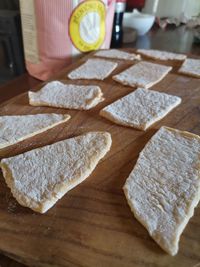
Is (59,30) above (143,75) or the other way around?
above

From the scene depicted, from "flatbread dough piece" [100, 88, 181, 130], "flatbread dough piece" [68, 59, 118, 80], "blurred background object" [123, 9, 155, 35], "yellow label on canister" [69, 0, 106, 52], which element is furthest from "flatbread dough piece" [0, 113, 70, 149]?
"blurred background object" [123, 9, 155, 35]

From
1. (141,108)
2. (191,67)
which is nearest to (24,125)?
(141,108)

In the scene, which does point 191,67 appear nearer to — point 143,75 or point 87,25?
point 143,75

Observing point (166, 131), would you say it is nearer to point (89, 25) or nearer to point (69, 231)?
point (69, 231)

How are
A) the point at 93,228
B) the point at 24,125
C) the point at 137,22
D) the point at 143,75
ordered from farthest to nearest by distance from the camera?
the point at 137,22
the point at 143,75
the point at 24,125
the point at 93,228

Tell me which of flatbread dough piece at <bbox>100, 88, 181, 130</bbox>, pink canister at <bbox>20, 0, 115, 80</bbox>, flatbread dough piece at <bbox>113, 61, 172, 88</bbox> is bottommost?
flatbread dough piece at <bbox>100, 88, 181, 130</bbox>

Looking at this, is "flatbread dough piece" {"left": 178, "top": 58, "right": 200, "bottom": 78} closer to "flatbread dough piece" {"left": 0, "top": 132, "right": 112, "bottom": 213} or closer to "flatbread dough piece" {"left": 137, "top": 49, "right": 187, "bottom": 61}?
"flatbread dough piece" {"left": 137, "top": 49, "right": 187, "bottom": 61}

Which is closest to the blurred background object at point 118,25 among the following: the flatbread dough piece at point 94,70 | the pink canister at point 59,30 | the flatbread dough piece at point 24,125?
the pink canister at point 59,30
